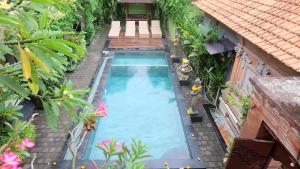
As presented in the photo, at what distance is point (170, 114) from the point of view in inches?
384

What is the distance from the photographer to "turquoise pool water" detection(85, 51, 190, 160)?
8.13 m

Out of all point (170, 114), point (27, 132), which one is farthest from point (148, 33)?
point (27, 132)

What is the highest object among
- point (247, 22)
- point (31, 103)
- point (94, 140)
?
point (247, 22)

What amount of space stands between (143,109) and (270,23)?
20.2 feet

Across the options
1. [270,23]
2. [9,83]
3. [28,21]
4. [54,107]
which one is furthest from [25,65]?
[270,23]

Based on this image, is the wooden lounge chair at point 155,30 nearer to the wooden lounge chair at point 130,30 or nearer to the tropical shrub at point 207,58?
the wooden lounge chair at point 130,30

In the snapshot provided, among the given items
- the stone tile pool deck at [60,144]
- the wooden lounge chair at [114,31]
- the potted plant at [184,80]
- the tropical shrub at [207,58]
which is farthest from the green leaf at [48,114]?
the wooden lounge chair at [114,31]

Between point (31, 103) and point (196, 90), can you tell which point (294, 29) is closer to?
point (196, 90)

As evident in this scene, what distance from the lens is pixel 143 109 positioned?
1027cm

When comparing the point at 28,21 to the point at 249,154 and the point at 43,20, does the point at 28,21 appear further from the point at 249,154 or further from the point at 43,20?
the point at 249,154

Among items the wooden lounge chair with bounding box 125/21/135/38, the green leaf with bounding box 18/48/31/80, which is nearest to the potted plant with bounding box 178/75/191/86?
the wooden lounge chair with bounding box 125/21/135/38

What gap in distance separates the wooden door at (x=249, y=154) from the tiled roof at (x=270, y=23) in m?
1.50

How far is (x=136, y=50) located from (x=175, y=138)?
8.50 m

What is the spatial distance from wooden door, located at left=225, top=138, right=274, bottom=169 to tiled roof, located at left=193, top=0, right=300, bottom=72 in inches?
59.0
